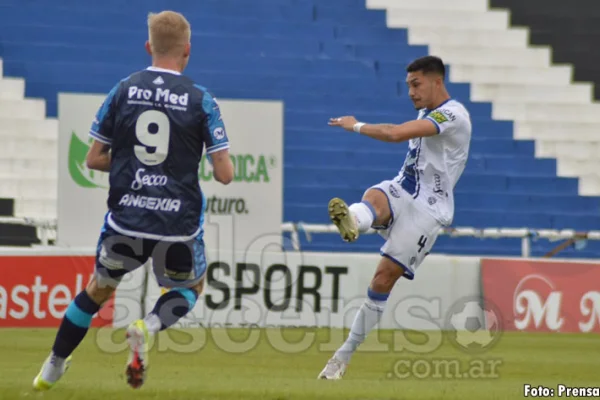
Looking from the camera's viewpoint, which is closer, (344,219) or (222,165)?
(222,165)

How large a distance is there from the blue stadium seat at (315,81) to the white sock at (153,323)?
1155 centimetres

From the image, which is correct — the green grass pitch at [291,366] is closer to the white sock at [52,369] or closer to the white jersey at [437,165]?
the white sock at [52,369]

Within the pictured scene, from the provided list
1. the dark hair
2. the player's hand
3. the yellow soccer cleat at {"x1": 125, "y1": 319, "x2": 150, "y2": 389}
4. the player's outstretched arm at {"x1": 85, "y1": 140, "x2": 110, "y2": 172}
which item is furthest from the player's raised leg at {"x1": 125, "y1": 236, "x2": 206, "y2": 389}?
the dark hair

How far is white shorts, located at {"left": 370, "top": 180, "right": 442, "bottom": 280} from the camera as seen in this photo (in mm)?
8602

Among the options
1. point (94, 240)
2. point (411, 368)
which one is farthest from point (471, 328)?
point (411, 368)

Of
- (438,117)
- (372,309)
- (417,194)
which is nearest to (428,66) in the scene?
(438,117)

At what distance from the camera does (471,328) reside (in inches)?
590

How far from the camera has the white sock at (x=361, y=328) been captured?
8.38 meters

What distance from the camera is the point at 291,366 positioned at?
948cm

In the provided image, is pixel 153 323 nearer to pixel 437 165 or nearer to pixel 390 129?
pixel 390 129

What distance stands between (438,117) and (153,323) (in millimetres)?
3178

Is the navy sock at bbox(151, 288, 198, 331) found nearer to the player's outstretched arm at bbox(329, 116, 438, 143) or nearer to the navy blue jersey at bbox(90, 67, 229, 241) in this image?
the navy blue jersey at bbox(90, 67, 229, 241)

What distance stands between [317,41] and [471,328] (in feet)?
21.4

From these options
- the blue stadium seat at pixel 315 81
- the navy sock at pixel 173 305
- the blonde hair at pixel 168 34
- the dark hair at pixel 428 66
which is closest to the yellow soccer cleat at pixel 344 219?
the dark hair at pixel 428 66
